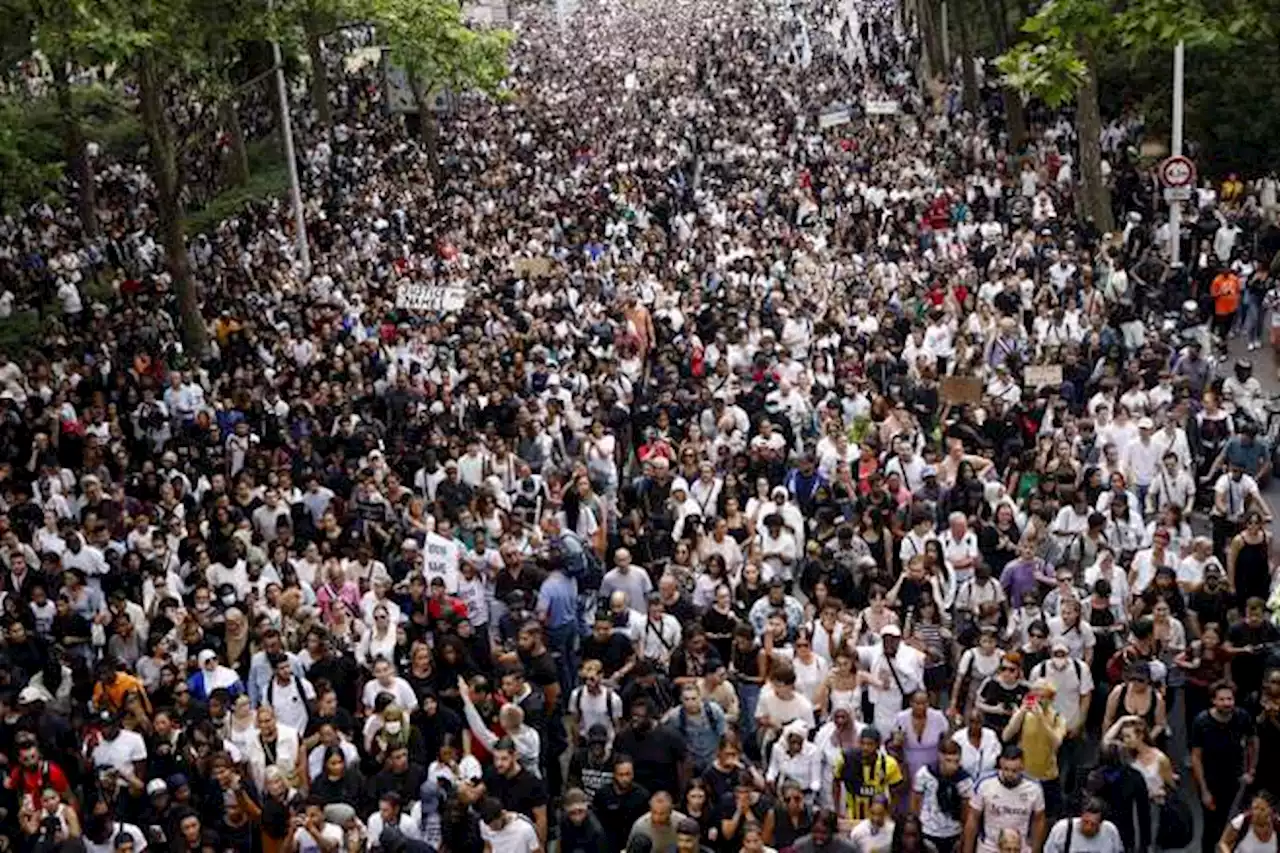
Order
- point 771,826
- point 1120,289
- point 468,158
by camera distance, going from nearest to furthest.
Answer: point 771,826 < point 1120,289 < point 468,158

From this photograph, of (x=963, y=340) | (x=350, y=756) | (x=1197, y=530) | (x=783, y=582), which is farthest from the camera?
(x=963, y=340)

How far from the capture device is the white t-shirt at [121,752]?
10.7 metres

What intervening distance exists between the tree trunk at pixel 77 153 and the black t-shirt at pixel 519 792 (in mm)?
19117

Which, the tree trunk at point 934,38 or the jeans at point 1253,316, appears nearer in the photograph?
the jeans at point 1253,316

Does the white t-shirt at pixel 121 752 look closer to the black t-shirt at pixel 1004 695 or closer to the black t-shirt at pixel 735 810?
the black t-shirt at pixel 735 810

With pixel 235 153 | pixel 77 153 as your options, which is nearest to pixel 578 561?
pixel 77 153

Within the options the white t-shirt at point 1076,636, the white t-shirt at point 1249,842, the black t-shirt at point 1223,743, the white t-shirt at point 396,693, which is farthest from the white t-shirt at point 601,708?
the black t-shirt at point 1223,743

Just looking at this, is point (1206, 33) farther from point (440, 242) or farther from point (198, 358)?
point (440, 242)

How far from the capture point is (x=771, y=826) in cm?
960

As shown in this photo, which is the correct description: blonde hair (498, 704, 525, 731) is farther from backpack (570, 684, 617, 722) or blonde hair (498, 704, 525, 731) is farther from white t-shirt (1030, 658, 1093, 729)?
white t-shirt (1030, 658, 1093, 729)

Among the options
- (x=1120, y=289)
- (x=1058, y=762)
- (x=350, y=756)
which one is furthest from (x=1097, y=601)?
(x=1120, y=289)

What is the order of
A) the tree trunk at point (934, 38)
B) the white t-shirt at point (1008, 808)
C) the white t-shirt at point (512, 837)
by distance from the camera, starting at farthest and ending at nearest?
the tree trunk at point (934, 38) < the white t-shirt at point (512, 837) < the white t-shirt at point (1008, 808)

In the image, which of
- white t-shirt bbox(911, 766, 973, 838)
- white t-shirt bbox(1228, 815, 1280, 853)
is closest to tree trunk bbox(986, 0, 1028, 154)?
white t-shirt bbox(911, 766, 973, 838)

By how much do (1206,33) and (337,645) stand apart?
679 centimetres
